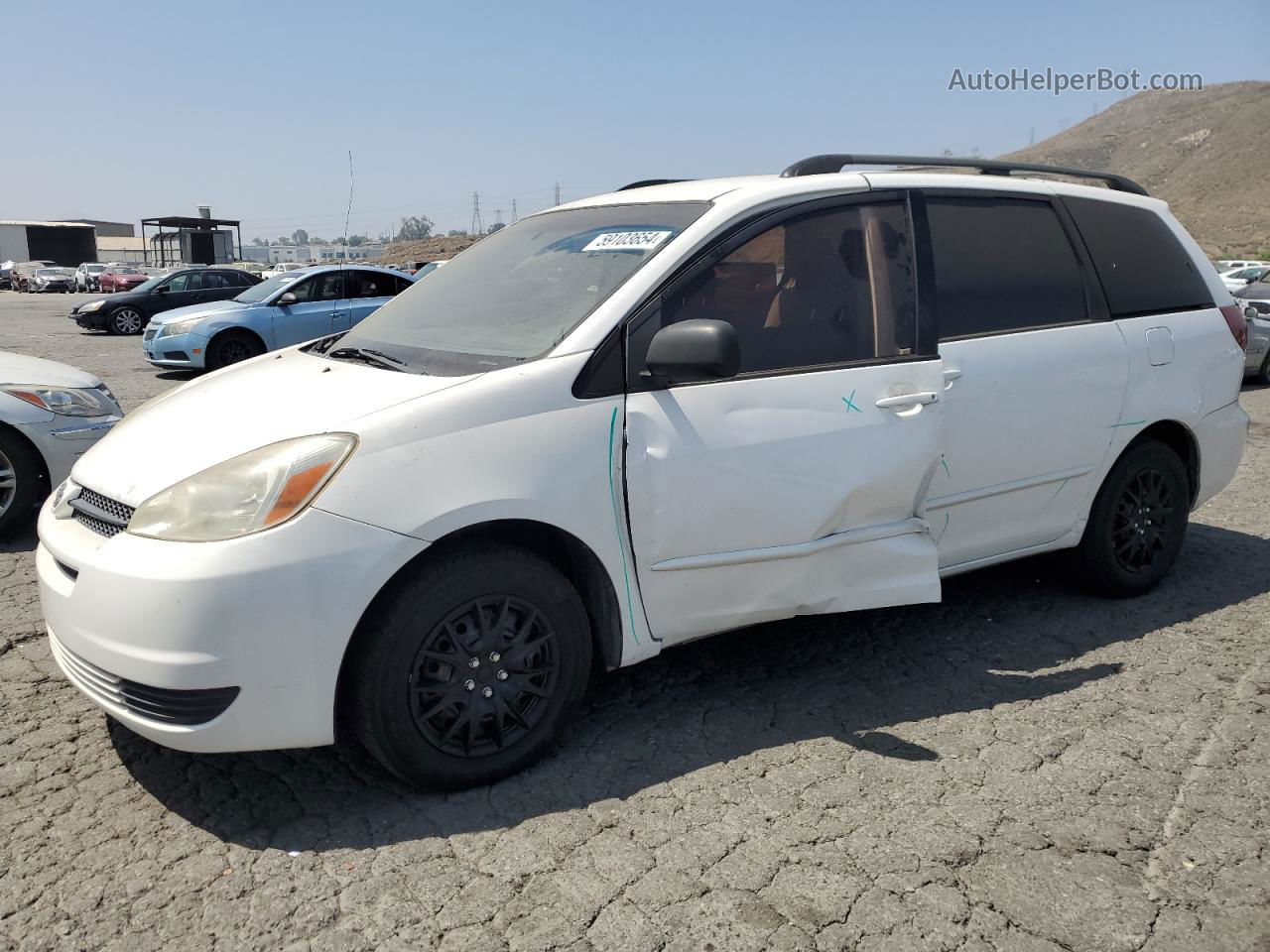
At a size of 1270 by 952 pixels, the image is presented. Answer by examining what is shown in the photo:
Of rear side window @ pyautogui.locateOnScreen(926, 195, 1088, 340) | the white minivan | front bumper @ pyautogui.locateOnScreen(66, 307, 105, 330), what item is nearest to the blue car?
front bumper @ pyautogui.locateOnScreen(66, 307, 105, 330)

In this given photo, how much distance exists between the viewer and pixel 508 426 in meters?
2.99

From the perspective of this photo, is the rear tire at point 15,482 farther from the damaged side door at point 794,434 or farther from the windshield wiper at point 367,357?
the damaged side door at point 794,434

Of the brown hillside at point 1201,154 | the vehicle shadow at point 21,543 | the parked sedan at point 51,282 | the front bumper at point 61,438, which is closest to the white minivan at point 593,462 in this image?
the front bumper at point 61,438

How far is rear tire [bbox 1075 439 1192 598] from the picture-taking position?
4.61 m

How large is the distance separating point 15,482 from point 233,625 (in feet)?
12.2

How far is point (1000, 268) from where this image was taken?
13.6ft

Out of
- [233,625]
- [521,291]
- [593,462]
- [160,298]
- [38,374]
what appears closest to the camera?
[233,625]

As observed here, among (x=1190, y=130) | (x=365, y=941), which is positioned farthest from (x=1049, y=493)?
(x=1190, y=130)

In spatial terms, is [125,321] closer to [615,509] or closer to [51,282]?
[615,509]

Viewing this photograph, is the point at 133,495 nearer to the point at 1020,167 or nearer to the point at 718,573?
the point at 718,573

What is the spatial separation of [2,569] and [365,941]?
3795mm

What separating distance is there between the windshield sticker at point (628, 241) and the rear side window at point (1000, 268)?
1136 millimetres

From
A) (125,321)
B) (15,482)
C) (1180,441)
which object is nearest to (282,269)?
(125,321)

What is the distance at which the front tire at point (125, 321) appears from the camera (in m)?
21.2
